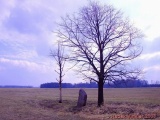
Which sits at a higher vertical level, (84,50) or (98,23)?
(98,23)

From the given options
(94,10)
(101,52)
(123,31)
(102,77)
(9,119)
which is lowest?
(9,119)

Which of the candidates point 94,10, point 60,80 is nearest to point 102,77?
point 94,10

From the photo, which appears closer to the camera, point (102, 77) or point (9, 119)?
point (9, 119)

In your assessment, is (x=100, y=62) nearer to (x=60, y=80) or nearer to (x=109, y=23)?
(x=109, y=23)

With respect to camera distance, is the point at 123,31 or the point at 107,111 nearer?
the point at 107,111

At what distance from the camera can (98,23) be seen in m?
29.3

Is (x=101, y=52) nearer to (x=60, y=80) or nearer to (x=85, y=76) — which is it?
(x=85, y=76)

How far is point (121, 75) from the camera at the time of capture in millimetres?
29391

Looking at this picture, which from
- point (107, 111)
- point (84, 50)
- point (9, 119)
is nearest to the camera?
point (9, 119)

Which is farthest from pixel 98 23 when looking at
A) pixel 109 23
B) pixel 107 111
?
pixel 107 111

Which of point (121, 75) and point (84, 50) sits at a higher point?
point (84, 50)

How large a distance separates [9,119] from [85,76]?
1189 centimetres

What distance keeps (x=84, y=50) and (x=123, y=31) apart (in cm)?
421

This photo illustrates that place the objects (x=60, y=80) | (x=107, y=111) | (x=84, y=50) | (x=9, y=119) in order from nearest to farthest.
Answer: (x=9, y=119) < (x=107, y=111) < (x=84, y=50) < (x=60, y=80)
